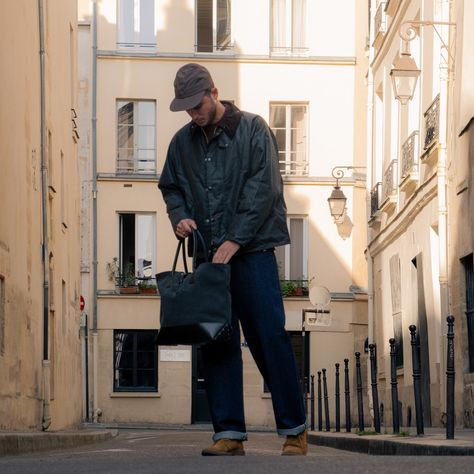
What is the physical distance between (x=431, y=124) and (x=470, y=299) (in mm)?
3461

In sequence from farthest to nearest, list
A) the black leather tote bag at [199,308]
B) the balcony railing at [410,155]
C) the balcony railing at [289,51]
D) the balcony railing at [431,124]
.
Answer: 1. the balcony railing at [289,51]
2. the balcony railing at [410,155]
3. the balcony railing at [431,124]
4. the black leather tote bag at [199,308]

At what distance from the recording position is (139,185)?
36438 mm

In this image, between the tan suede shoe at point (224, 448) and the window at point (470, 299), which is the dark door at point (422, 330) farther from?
the tan suede shoe at point (224, 448)

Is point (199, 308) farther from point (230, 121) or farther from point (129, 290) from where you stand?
point (129, 290)

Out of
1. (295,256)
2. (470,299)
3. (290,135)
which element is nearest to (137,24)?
(290,135)

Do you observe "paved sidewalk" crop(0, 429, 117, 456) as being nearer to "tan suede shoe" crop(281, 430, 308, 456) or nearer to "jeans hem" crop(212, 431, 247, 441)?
"jeans hem" crop(212, 431, 247, 441)

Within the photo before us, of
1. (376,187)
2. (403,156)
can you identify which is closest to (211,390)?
(403,156)

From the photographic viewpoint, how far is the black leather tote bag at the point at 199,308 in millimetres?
7164

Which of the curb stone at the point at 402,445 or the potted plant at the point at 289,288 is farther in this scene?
the potted plant at the point at 289,288

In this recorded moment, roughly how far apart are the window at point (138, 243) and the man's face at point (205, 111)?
28914mm

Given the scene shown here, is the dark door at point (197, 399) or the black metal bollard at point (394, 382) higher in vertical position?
the dark door at point (197, 399)

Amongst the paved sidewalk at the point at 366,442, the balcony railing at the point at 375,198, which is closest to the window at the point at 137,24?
the balcony railing at the point at 375,198

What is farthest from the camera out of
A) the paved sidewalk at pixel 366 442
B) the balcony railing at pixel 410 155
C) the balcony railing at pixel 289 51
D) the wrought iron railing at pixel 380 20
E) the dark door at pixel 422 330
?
the balcony railing at pixel 289 51

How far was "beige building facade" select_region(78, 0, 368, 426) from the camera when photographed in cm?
3569
